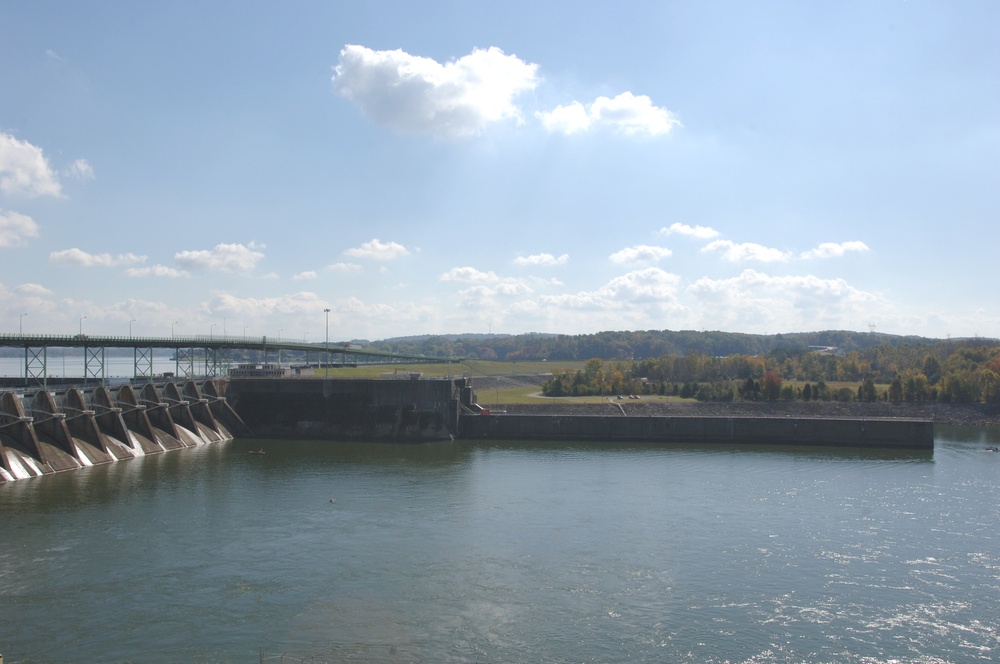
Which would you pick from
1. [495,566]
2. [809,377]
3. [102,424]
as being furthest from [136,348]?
[809,377]

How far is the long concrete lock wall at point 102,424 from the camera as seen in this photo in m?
47.5

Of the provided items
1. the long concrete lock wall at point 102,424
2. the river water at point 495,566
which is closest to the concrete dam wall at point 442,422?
the long concrete lock wall at point 102,424

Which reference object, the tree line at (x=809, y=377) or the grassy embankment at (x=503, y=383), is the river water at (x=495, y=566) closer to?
the grassy embankment at (x=503, y=383)

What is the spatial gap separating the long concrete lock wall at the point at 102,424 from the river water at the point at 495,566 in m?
2.43

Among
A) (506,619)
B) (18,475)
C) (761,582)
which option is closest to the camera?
(506,619)

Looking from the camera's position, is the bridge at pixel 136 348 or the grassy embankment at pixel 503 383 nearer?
the bridge at pixel 136 348

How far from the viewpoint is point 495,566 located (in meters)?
30.3

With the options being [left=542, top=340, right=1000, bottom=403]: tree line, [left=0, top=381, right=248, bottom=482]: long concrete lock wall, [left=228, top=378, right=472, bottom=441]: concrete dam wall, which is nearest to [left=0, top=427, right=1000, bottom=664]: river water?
[left=0, top=381, right=248, bottom=482]: long concrete lock wall

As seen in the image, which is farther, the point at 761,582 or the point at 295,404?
the point at 295,404

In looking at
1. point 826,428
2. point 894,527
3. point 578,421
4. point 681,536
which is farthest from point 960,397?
point 681,536

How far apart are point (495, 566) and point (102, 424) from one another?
40211mm

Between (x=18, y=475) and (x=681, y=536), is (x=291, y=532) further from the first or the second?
(x=18, y=475)

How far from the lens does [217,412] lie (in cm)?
7181

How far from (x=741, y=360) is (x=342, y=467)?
101015 mm
